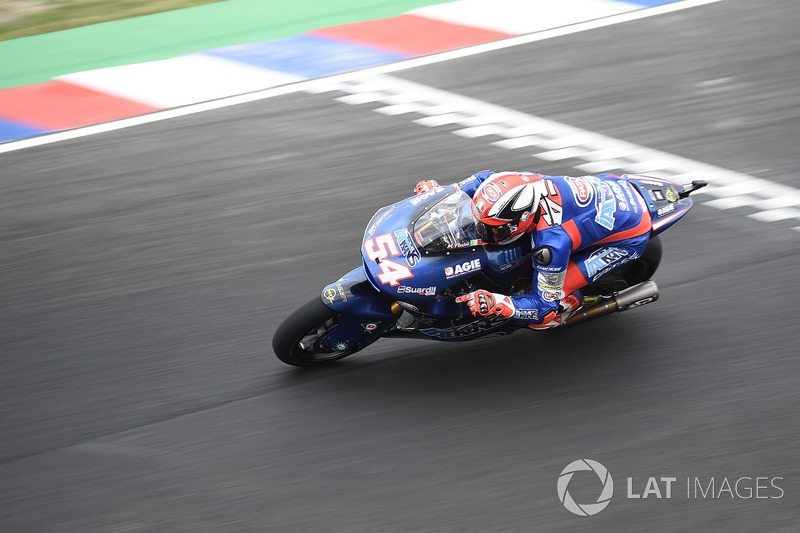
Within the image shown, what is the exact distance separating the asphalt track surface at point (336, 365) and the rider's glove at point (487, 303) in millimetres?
753

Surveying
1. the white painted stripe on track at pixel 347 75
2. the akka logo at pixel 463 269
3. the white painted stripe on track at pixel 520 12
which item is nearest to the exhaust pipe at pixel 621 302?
the akka logo at pixel 463 269

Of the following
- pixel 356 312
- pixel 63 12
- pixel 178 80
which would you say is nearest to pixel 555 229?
pixel 356 312

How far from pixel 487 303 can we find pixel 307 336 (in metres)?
1.35

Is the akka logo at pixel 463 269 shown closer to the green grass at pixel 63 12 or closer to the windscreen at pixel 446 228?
the windscreen at pixel 446 228

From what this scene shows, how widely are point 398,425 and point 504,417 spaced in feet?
2.29

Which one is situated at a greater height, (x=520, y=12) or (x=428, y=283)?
(x=520, y=12)

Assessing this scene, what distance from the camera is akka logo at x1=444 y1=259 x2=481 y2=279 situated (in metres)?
5.54

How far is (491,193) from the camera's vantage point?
5.38 meters

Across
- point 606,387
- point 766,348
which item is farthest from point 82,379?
point 766,348

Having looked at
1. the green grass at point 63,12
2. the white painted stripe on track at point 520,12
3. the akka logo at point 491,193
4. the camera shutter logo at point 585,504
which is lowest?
the camera shutter logo at point 585,504

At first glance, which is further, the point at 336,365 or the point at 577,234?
the point at 336,365

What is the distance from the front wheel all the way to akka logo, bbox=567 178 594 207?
5.73ft

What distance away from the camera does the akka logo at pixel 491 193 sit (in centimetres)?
535

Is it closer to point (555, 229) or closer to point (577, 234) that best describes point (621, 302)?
point (577, 234)
